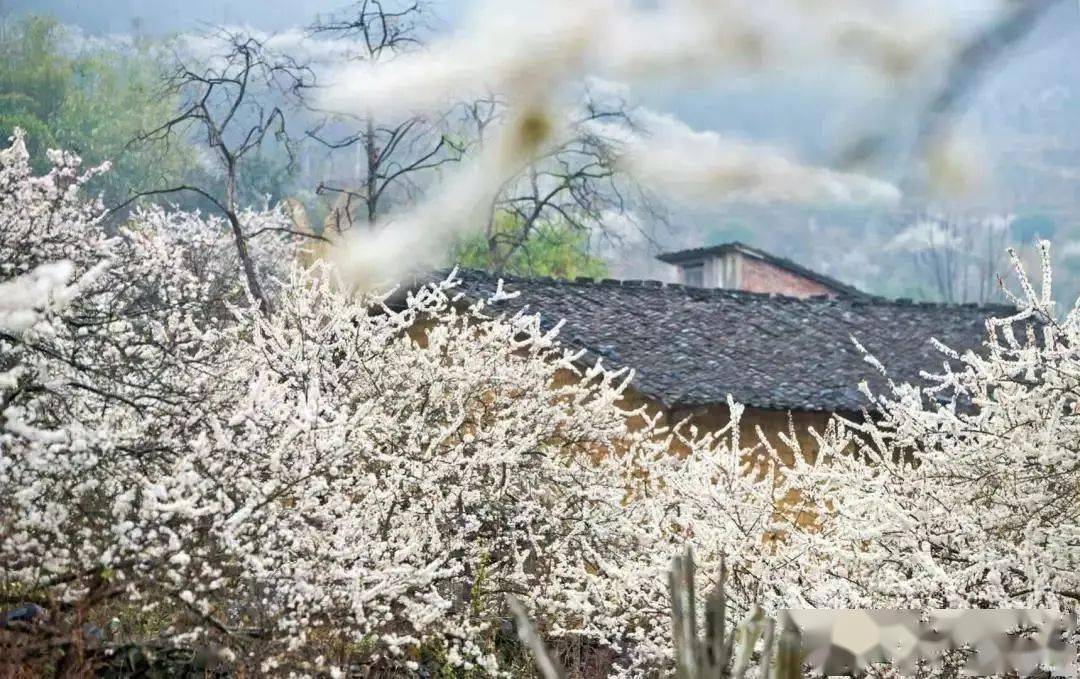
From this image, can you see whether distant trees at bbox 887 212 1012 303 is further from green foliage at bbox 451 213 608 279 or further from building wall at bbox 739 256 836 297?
green foliage at bbox 451 213 608 279

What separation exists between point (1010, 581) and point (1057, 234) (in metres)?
31.7

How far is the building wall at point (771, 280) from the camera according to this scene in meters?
23.8

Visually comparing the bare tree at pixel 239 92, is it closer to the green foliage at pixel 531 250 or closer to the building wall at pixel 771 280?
the green foliage at pixel 531 250

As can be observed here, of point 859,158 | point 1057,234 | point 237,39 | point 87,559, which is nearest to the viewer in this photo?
point 859,158

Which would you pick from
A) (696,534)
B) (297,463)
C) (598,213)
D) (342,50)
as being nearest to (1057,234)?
(598,213)

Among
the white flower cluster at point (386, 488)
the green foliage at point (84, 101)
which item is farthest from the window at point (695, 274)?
the white flower cluster at point (386, 488)

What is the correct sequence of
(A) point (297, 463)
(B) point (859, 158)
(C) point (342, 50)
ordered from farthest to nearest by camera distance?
(C) point (342, 50) < (A) point (297, 463) < (B) point (859, 158)

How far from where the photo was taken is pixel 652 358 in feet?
40.6

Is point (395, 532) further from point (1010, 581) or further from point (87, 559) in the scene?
point (1010, 581)

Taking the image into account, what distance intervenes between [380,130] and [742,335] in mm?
6915

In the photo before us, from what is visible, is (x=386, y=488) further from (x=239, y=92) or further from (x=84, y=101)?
(x=84, y=101)

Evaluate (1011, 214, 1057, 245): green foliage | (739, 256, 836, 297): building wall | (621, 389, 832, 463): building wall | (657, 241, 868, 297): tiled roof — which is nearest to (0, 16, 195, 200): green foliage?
(657, 241, 868, 297): tiled roof

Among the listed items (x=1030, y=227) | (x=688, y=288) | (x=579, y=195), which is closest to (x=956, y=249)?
(x=1030, y=227)

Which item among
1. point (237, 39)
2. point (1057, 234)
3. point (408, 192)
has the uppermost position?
point (1057, 234)
